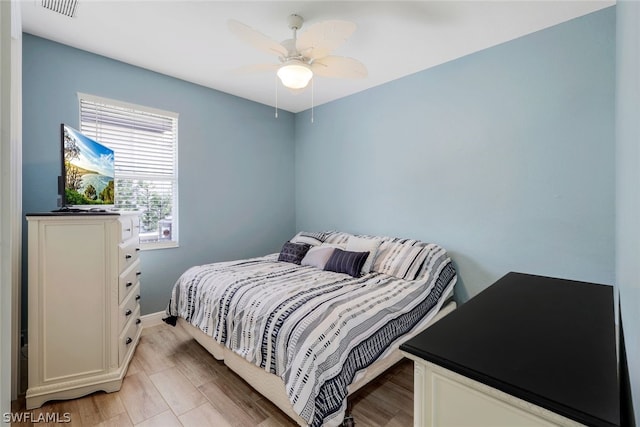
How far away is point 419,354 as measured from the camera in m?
0.84

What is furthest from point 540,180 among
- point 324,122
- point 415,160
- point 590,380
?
point 324,122

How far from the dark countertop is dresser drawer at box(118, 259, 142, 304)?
82.8 inches

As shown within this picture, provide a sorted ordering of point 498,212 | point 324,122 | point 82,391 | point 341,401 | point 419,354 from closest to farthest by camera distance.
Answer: point 419,354 < point 341,401 < point 82,391 < point 498,212 < point 324,122

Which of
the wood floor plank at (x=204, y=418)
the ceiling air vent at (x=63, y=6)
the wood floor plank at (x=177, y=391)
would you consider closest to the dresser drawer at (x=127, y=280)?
the wood floor plank at (x=177, y=391)

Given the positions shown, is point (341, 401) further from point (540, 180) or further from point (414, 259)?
point (540, 180)

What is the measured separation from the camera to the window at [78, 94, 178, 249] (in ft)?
9.37

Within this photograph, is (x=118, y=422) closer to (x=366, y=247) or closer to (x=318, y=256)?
(x=318, y=256)

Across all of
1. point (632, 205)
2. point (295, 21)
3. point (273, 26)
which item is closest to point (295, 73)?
point (295, 21)

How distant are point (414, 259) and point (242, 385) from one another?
5.74 ft

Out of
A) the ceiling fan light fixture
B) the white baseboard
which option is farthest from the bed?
the ceiling fan light fixture

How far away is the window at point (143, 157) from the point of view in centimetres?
286

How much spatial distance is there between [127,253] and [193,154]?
1.48 meters

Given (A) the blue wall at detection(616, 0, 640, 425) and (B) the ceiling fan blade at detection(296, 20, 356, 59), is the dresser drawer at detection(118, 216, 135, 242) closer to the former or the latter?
(B) the ceiling fan blade at detection(296, 20, 356, 59)

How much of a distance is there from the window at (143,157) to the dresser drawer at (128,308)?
64cm
